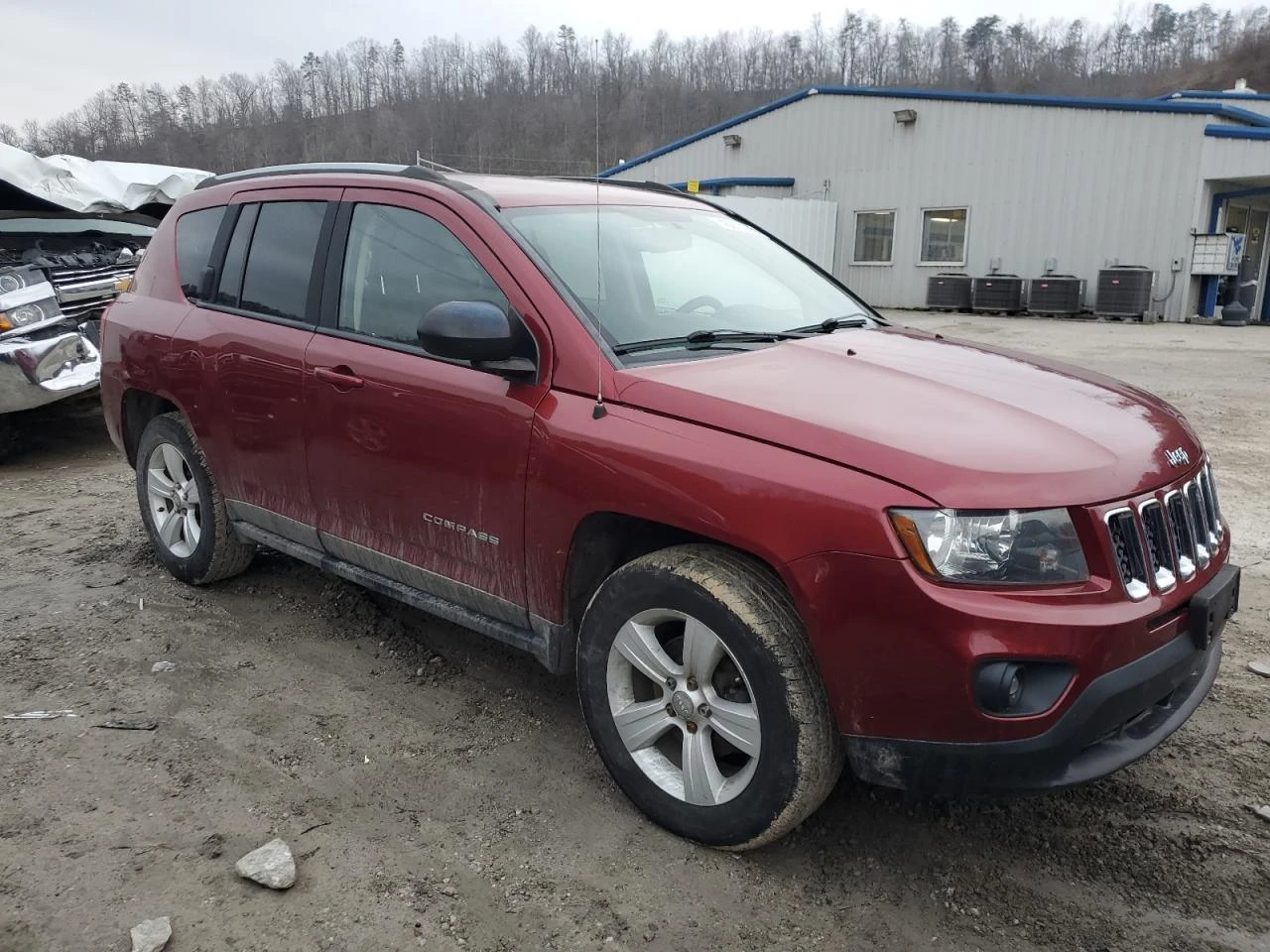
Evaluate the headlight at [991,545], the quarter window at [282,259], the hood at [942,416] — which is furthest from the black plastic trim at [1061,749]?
the quarter window at [282,259]

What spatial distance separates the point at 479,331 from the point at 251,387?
4.87 ft

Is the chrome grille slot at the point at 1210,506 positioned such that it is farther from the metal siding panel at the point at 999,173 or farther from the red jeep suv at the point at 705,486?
the metal siding panel at the point at 999,173

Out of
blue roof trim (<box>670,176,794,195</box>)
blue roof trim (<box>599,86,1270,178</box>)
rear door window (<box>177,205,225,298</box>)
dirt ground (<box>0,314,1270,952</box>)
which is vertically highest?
blue roof trim (<box>599,86,1270,178</box>)

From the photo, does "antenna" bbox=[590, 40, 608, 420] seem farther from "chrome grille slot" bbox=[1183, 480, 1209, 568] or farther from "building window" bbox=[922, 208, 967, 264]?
"building window" bbox=[922, 208, 967, 264]

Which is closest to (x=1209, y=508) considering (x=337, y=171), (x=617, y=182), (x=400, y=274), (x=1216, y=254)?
(x=617, y=182)

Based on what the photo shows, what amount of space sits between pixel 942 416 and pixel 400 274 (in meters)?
1.95

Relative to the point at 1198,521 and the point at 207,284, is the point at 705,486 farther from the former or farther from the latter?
the point at 207,284

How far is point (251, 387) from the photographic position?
3.82m

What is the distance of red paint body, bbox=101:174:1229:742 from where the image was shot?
86.3 inches

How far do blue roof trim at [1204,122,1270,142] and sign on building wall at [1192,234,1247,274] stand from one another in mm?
1746

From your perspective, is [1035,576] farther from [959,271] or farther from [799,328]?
[959,271]

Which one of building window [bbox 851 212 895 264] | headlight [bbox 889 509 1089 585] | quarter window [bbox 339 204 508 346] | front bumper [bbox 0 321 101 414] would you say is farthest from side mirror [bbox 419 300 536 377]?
building window [bbox 851 212 895 264]

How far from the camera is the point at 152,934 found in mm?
2346

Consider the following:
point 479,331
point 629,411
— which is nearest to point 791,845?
point 629,411
